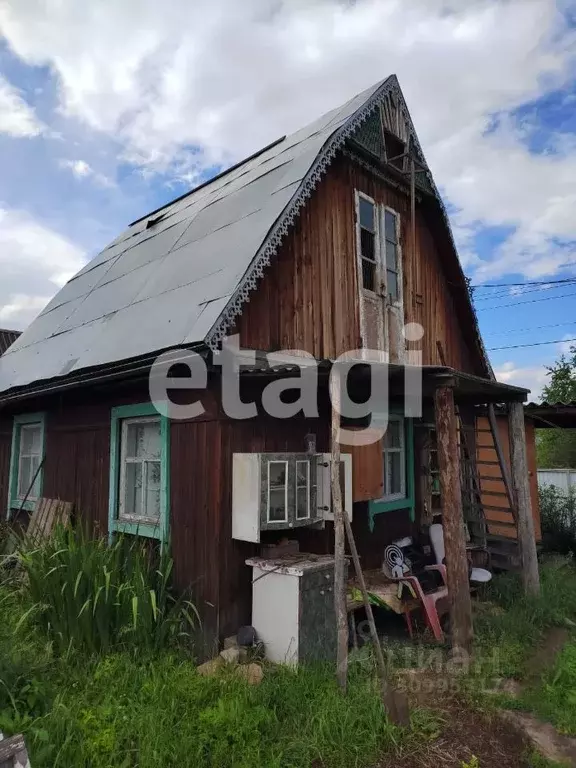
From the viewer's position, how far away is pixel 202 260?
6008 mm

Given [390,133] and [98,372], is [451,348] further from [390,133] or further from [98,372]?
[98,372]

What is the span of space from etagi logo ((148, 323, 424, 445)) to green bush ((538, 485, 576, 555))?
5714 millimetres

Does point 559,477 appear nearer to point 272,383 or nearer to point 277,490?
point 272,383

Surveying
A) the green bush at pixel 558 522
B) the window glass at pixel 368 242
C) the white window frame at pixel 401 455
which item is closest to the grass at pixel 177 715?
the white window frame at pixel 401 455

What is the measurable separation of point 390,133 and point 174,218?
3.58 metres

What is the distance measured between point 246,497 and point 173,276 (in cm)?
291

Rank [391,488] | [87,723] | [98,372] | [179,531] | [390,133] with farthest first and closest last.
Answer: [390,133]
[391,488]
[98,372]
[179,531]
[87,723]

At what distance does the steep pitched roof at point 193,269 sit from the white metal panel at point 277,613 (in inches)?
81.0

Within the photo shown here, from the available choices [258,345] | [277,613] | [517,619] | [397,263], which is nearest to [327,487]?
[277,613]

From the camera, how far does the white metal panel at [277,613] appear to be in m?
4.35

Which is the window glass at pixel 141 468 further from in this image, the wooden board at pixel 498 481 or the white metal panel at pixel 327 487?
the wooden board at pixel 498 481

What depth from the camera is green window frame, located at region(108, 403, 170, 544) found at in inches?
207

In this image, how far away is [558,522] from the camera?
10.4 m

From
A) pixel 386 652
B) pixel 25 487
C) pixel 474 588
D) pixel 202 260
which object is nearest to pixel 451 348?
pixel 474 588
